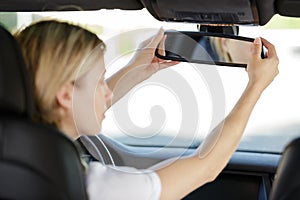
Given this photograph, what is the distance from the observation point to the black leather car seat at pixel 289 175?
2.05m

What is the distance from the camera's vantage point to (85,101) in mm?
2232

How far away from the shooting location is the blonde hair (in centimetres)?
217

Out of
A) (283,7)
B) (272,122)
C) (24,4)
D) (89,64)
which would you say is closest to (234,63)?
(283,7)

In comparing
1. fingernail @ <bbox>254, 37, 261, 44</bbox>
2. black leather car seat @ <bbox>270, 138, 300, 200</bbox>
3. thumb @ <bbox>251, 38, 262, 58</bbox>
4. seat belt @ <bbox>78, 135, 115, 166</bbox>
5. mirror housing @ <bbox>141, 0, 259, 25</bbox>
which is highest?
mirror housing @ <bbox>141, 0, 259, 25</bbox>

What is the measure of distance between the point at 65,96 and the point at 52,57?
12cm

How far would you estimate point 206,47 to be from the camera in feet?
8.02

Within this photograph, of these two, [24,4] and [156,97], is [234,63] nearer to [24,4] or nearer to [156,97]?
[156,97]

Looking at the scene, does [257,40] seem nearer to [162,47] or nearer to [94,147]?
[162,47]

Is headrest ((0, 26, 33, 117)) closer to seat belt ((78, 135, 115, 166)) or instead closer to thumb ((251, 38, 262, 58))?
thumb ((251, 38, 262, 58))

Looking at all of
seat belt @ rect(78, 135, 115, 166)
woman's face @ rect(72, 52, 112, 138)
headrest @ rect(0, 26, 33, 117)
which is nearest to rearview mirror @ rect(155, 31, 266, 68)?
woman's face @ rect(72, 52, 112, 138)

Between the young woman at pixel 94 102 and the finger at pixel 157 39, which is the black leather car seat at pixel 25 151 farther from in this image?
the finger at pixel 157 39

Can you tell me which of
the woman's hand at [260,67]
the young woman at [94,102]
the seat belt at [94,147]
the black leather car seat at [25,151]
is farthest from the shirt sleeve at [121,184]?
the seat belt at [94,147]

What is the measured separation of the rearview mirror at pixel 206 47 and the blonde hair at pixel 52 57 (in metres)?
0.31

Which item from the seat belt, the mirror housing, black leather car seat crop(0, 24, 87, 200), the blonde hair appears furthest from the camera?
the seat belt
